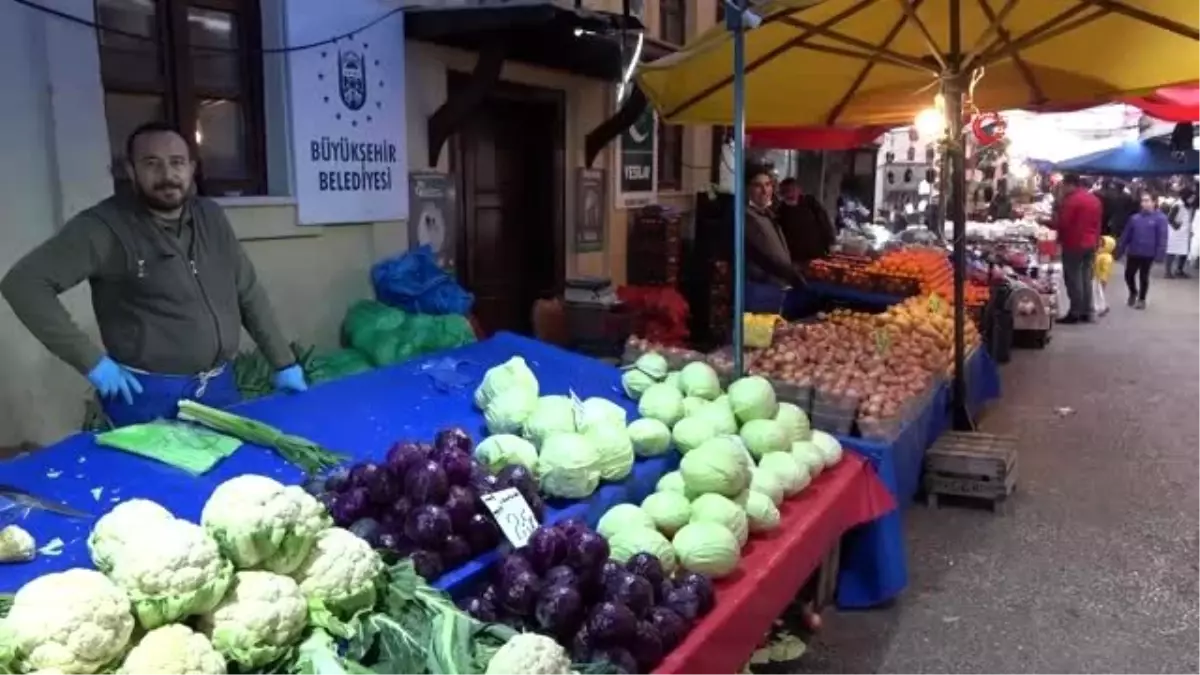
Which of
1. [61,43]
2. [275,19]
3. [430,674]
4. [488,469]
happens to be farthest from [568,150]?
[430,674]

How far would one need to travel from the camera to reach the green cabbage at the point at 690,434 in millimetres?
3352

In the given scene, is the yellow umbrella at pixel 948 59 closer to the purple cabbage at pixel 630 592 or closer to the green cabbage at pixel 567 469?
the green cabbage at pixel 567 469

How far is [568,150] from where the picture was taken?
7922 mm

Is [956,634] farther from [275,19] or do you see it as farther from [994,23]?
[275,19]

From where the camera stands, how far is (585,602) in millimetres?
2283

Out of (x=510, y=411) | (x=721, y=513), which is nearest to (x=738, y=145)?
(x=510, y=411)

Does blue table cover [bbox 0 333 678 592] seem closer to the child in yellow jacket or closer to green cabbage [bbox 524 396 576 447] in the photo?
green cabbage [bbox 524 396 576 447]

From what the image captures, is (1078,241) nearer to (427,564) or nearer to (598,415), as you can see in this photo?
(598,415)

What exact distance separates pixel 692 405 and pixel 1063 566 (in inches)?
93.3

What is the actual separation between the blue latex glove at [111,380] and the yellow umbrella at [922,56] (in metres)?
3.39

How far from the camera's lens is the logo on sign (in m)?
5.42

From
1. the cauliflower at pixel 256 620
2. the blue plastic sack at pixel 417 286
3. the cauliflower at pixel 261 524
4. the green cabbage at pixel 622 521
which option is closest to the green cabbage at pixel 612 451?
the green cabbage at pixel 622 521

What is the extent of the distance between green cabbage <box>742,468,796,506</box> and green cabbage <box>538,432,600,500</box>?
68 centimetres

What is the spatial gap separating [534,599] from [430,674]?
0.44m
